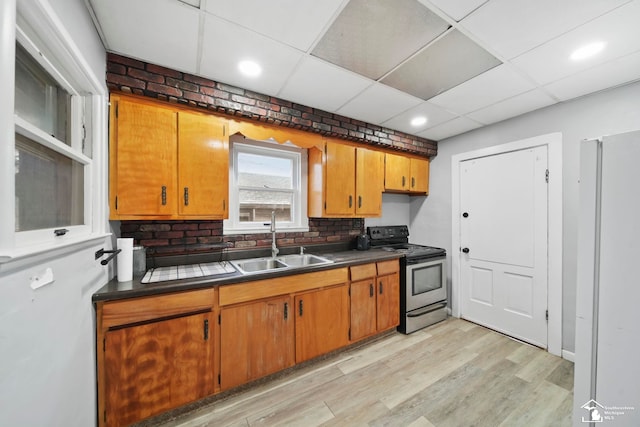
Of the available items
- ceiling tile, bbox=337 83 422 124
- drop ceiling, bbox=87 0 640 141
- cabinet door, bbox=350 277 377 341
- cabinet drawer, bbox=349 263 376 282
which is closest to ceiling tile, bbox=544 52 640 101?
drop ceiling, bbox=87 0 640 141

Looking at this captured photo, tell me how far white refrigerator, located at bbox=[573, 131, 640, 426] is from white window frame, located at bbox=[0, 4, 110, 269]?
6.26 feet

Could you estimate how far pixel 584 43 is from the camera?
4.91 ft

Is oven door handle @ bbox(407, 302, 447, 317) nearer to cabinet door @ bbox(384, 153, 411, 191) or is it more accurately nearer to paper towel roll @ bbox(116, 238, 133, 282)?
cabinet door @ bbox(384, 153, 411, 191)

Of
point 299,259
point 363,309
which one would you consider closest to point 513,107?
point 363,309

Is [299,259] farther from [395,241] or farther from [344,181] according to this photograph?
[395,241]

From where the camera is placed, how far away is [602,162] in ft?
2.87

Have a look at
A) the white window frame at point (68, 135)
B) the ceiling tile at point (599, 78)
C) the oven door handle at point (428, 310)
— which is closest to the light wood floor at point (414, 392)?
the oven door handle at point (428, 310)

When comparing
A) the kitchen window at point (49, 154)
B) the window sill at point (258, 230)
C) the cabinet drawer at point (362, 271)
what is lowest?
the cabinet drawer at point (362, 271)

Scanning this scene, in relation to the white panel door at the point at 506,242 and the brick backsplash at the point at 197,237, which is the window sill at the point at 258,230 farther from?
the white panel door at the point at 506,242

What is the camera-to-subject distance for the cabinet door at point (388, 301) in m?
2.54

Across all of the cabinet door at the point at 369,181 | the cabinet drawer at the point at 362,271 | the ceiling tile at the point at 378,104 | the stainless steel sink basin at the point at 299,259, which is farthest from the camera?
the cabinet door at the point at 369,181

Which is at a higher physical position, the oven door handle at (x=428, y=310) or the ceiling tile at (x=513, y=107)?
the ceiling tile at (x=513, y=107)

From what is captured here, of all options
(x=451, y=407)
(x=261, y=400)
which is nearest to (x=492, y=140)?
(x=451, y=407)

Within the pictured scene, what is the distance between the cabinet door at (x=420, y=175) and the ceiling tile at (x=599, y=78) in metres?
1.48
